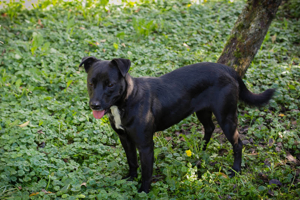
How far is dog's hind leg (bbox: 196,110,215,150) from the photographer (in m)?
4.51

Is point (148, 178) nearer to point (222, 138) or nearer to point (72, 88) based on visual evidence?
point (222, 138)

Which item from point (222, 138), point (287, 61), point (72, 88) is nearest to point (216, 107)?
point (222, 138)

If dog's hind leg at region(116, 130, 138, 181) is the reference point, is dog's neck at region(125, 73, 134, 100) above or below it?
above

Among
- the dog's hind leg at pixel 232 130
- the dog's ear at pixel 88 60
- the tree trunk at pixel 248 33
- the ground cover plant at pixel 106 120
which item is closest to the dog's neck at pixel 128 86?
the dog's ear at pixel 88 60

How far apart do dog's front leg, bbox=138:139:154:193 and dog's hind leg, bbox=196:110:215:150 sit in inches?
46.2

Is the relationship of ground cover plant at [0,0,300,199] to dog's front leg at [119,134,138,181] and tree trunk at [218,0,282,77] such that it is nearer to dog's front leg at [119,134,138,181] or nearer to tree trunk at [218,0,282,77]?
dog's front leg at [119,134,138,181]

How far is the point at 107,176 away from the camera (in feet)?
12.9

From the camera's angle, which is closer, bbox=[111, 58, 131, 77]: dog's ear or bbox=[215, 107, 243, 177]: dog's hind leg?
bbox=[111, 58, 131, 77]: dog's ear

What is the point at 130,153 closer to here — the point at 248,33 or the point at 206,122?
the point at 206,122

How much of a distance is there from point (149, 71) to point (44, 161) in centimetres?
288

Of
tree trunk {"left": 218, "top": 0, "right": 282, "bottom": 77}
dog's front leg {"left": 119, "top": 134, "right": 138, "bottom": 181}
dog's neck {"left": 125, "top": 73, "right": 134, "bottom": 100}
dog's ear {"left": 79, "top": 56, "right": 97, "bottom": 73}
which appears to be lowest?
dog's front leg {"left": 119, "top": 134, "right": 138, "bottom": 181}

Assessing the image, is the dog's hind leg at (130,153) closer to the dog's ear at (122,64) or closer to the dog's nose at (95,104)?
the dog's nose at (95,104)

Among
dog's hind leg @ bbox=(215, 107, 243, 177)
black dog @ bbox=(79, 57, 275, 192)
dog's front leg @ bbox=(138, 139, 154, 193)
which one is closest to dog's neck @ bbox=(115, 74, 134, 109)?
black dog @ bbox=(79, 57, 275, 192)

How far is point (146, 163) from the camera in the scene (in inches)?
144
